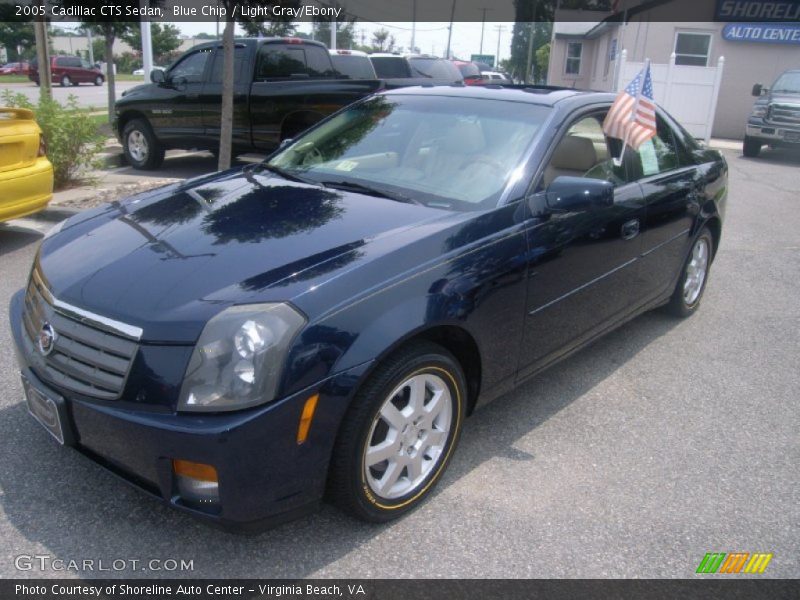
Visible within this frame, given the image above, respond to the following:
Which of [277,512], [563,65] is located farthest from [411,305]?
[563,65]

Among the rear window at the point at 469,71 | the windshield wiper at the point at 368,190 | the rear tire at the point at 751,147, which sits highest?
the rear window at the point at 469,71

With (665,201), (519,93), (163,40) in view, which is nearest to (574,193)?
(519,93)

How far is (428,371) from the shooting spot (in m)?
2.68

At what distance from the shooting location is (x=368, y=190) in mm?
3355

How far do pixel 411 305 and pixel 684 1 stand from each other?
21.9 metres

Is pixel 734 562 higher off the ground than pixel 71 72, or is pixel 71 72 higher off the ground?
pixel 71 72

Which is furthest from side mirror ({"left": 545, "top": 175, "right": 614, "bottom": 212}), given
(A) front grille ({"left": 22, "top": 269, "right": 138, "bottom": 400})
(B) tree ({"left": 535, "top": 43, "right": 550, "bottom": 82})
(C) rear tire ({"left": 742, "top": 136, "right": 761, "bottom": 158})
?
(B) tree ({"left": 535, "top": 43, "right": 550, "bottom": 82})

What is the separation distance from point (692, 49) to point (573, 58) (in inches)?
513

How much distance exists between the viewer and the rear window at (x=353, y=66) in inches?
435

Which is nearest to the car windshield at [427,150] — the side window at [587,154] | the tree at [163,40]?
the side window at [587,154]

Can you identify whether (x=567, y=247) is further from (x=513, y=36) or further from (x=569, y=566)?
(x=513, y=36)

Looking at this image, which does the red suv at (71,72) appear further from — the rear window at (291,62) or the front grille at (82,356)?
the front grille at (82,356)

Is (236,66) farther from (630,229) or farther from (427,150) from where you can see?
(630,229)

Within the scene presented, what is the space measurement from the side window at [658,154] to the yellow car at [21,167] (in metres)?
4.85
